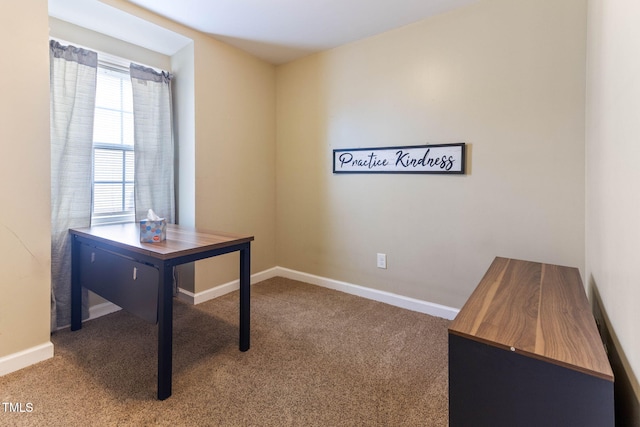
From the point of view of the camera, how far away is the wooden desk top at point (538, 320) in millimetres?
830

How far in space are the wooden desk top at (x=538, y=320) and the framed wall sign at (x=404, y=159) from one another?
98 cm

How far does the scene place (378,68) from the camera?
262cm

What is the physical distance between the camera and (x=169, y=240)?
1.81 m

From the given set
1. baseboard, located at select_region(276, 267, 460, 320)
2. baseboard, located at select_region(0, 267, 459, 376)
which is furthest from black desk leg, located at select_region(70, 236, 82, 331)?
baseboard, located at select_region(276, 267, 460, 320)

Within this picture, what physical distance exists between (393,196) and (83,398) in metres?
2.33

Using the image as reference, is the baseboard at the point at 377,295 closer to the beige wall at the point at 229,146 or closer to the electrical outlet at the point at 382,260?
the electrical outlet at the point at 382,260

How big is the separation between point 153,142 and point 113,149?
303 mm

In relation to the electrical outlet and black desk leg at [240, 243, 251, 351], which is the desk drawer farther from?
the electrical outlet

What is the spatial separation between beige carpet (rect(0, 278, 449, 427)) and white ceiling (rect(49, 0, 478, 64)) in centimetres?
222

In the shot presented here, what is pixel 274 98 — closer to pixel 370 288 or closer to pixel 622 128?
pixel 370 288

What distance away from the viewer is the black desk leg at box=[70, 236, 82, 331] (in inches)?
84.8

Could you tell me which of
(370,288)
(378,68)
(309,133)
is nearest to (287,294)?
(370,288)

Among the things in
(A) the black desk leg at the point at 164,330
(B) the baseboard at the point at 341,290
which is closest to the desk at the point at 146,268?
(A) the black desk leg at the point at 164,330

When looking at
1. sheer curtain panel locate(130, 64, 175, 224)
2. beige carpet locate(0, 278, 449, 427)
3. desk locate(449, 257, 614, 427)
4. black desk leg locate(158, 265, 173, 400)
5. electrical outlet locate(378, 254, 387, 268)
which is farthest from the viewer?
electrical outlet locate(378, 254, 387, 268)
